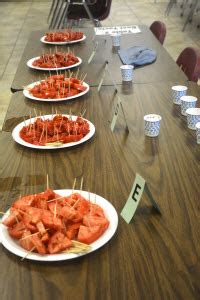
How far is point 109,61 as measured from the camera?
8.39ft

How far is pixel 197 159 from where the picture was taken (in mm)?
1443

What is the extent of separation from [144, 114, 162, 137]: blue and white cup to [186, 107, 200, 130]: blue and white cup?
13 centimetres

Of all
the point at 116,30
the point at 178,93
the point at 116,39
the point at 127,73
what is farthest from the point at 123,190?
the point at 116,30

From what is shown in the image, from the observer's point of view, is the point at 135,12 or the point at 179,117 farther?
the point at 135,12

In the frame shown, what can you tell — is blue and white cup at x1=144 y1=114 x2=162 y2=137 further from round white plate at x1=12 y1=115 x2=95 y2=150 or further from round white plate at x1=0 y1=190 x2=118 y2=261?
round white plate at x1=0 y1=190 x2=118 y2=261

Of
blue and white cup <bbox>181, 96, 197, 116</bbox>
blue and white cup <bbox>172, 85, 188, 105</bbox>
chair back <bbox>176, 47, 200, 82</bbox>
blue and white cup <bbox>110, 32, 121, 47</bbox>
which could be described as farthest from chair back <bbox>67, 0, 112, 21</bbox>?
blue and white cup <bbox>181, 96, 197, 116</bbox>

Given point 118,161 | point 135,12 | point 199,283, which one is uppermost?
point 199,283

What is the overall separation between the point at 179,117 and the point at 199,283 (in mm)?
956

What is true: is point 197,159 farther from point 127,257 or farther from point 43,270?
point 43,270

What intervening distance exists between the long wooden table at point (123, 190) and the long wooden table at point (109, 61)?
19cm

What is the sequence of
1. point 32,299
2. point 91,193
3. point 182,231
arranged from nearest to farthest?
point 32,299 → point 182,231 → point 91,193

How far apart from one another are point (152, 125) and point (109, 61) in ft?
A: 3.51

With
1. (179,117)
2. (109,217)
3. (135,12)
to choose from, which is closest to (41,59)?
(179,117)

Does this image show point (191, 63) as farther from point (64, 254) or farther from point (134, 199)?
point (64, 254)
